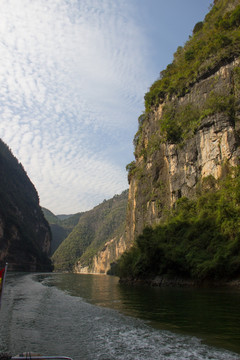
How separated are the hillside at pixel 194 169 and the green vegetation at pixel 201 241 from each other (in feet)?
0.31

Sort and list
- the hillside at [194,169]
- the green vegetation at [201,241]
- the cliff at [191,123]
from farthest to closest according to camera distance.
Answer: the cliff at [191,123], the hillside at [194,169], the green vegetation at [201,241]

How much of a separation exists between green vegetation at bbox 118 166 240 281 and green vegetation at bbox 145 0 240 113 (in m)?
18.8

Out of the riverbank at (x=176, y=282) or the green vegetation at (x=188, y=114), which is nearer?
the riverbank at (x=176, y=282)

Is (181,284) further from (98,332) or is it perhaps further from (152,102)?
(152,102)

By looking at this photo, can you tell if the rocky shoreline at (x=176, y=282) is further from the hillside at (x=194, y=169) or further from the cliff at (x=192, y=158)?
the cliff at (x=192, y=158)

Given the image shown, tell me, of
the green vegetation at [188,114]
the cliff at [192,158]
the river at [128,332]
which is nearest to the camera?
the river at [128,332]

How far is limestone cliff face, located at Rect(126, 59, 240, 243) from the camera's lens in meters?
36.2

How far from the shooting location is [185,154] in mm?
43844

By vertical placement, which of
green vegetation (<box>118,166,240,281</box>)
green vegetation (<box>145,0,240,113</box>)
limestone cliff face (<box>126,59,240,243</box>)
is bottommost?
green vegetation (<box>118,166,240,281</box>)

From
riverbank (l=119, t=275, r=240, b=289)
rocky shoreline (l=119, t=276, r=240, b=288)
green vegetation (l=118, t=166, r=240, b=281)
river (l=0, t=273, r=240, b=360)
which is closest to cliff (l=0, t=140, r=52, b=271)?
rocky shoreline (l=119, t=276, r=240, b=288)

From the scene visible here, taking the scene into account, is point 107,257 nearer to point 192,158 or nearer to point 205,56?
point 192,158

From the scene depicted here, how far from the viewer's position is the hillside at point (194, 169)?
94.3ft

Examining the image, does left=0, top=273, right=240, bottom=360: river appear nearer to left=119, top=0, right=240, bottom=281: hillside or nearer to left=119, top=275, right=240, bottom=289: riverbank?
left=119, top=275, right=240, bottom=289: riverbank

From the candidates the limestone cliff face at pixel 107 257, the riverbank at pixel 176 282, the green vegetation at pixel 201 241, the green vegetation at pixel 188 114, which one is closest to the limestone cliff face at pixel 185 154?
the green vegetation at pixel 188 114
